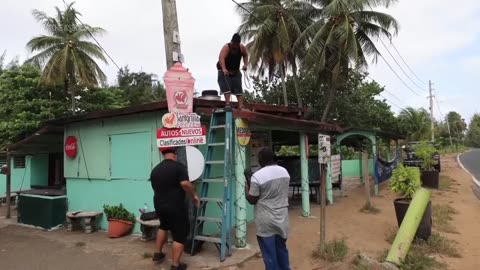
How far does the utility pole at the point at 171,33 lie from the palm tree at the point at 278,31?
600 inches

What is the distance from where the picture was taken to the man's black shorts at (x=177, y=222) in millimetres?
5961

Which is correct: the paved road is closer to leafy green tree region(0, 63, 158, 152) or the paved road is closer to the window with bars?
the window with bars

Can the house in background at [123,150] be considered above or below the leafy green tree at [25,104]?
below

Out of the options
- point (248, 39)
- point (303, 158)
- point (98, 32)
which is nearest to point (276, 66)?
point (248, 39)

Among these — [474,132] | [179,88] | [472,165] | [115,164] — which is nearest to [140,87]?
[472,165]

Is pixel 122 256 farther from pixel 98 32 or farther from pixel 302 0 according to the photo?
pixel 98 32

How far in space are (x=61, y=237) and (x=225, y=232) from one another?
438cm

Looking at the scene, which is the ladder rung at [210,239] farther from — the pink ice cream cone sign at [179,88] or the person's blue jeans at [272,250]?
the pink ice cream cone sign at [179,88]

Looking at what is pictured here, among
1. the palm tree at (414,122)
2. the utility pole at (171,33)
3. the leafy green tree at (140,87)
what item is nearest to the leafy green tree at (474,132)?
the palm tree at (414,122)

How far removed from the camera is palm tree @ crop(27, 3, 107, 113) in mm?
23375

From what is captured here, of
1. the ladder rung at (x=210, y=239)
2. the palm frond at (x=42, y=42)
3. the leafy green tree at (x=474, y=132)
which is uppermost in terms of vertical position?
the palm frond at (x=42, y=42)

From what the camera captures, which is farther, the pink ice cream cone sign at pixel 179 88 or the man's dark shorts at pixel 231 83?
the man's dark shorts at pixel 231 83

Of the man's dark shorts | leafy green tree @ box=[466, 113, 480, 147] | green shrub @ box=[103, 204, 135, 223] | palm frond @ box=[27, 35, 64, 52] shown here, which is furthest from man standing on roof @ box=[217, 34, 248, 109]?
leafy green tree @ box=[466, 113, 480, 147]

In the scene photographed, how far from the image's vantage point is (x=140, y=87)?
41.3 m
